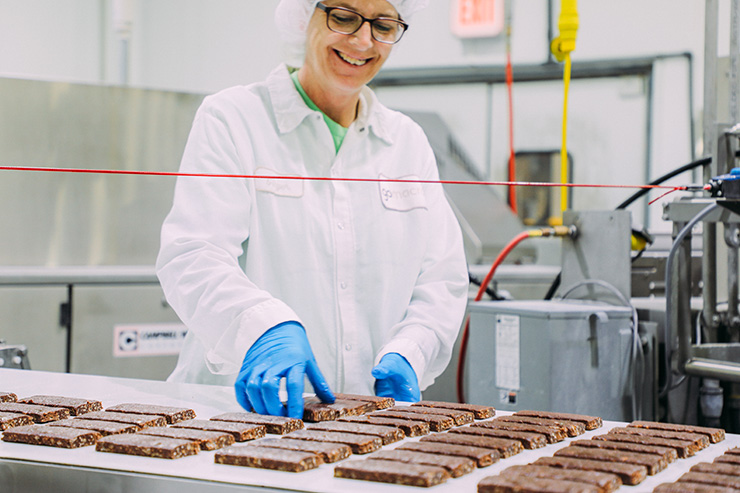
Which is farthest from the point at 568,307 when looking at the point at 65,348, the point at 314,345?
the point at 65,348

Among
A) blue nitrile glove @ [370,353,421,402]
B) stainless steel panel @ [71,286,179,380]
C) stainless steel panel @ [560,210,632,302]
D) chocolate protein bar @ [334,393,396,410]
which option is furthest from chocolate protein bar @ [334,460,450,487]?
stainless steel panel @ [71,286,179,380]

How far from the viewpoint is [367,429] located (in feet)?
2.90

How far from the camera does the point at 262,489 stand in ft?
2.26

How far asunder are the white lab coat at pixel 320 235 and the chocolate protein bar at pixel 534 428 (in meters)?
0.35

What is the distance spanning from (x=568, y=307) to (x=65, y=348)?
1.34 meters

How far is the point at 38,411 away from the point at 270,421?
28 centimetres

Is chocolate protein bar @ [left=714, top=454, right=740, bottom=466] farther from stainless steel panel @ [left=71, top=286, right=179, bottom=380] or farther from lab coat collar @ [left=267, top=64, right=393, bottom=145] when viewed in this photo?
stainless steel panel @ [left=71, top=286, right=179, bottom=380]

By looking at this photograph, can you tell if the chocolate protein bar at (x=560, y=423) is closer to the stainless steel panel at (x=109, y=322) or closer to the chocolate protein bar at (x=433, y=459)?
the chocolate protein bar at (x=433, y=459)

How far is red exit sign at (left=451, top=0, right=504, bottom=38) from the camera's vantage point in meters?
3.95

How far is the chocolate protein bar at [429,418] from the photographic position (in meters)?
0.95

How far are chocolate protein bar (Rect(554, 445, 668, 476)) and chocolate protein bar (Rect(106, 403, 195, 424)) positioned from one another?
1.46 ft

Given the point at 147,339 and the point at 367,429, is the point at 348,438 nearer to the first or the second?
the point at 367,429

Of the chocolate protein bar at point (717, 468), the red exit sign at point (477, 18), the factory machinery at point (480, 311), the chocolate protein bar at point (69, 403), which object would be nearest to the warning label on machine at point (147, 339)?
the factory machinery at point (480, 311)

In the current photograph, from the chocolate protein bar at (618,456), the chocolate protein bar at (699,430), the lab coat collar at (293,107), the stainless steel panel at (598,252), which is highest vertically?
the lab coat collar at (293,107)
